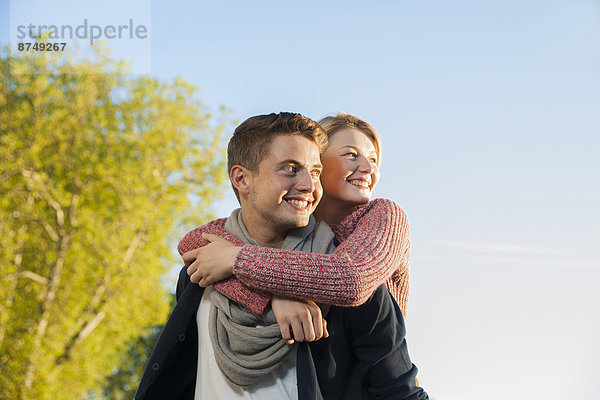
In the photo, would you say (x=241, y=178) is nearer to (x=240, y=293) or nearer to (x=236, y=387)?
(x=240, y=293)

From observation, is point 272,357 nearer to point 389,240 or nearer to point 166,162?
point 389,240

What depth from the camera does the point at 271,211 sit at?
79.3 inches

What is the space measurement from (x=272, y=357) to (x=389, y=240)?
49 cm

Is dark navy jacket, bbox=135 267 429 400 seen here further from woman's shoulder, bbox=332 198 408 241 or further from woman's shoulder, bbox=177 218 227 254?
woman's shoulder, bbox=177 218 227 254

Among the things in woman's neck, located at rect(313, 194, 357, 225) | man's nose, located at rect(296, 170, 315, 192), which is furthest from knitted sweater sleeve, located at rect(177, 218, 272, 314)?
woman's neck, located at rect(313, 194, 357, 225)

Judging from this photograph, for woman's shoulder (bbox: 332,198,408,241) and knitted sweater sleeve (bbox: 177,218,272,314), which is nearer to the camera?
knitted sweater sleeve (bbox: 177,218,272,314)

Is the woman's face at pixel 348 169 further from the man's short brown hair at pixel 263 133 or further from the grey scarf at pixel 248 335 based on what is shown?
the grey scarf at pixel 248 335

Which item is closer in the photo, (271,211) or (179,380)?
(271,211)

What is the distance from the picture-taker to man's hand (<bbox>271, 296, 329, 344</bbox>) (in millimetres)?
1839

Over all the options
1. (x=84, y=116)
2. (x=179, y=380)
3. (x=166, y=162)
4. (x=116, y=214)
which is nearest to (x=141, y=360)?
(x=116, y=214)

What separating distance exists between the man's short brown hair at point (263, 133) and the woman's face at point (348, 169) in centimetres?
21

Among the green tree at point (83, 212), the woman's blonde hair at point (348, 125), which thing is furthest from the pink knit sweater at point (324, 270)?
the green tree at point (83, 212)

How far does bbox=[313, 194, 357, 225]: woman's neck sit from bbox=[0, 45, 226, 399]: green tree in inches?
461

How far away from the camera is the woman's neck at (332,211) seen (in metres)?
2.40
